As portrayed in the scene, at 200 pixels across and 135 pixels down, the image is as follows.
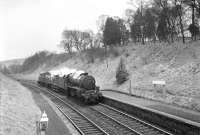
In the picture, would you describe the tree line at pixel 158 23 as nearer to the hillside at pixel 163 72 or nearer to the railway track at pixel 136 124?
the hillside at pixel 163 72

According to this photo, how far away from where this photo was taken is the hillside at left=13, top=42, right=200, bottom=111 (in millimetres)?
24078

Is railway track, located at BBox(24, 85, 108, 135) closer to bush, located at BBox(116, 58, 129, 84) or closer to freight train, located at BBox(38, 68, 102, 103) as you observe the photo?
freight train, located at BBox(38, 68, 102, 103)

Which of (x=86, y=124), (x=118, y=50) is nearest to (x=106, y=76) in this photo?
(x=118, y=50)

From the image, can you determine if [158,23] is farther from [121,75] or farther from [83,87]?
[83,87]

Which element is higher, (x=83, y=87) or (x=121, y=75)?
(x=121, y=75)

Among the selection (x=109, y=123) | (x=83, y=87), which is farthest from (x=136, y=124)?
(x=83, y=87)

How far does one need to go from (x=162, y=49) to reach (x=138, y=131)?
24539 millimetres

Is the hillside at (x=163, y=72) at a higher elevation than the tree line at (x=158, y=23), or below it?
below

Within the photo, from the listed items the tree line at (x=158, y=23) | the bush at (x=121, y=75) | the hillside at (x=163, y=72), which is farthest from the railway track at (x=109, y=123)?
the tree line at (x=158, y=23)

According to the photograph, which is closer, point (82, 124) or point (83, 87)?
point (82, 124)

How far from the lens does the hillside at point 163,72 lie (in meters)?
24.1

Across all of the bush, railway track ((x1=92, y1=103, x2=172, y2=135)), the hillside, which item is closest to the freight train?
railway track ((x1=92, y1=103, x2=172, y2=135))

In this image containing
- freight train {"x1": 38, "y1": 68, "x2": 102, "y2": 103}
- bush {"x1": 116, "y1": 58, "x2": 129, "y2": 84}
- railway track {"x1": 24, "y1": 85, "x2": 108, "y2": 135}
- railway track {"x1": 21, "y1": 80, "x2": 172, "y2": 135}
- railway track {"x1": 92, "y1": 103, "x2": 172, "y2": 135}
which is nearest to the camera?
railway track {"x1": 92, "y1": 103, "x2": 172, "y2": 135}

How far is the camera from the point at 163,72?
31359mm
